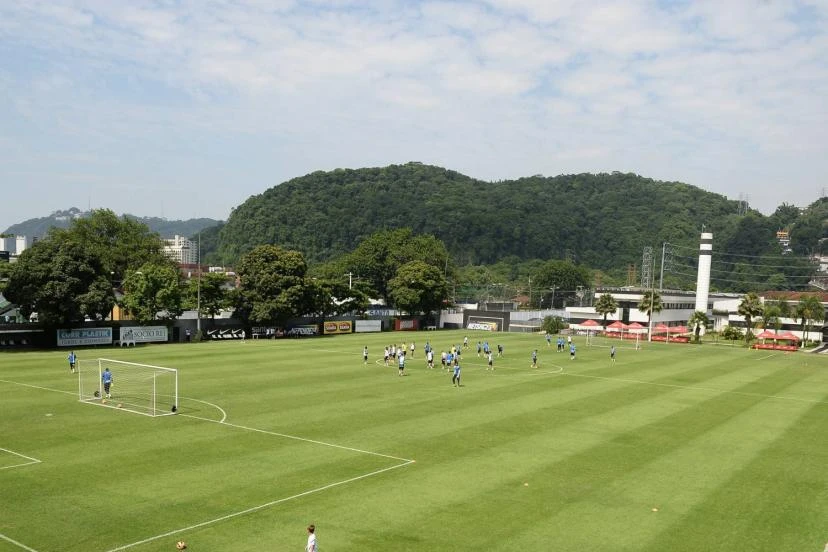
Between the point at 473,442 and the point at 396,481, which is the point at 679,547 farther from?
the point at 473,442

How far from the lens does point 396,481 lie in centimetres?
2400

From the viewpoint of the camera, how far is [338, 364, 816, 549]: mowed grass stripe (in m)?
20.8

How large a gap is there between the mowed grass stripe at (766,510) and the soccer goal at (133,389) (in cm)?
2484

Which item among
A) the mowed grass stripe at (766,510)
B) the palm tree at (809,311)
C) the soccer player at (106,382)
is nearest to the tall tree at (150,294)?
the soccer player at (106,382)

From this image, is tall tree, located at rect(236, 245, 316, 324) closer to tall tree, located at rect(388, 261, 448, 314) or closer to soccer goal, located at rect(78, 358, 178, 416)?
tall tree, located at rect(388, 261, 448, 314)

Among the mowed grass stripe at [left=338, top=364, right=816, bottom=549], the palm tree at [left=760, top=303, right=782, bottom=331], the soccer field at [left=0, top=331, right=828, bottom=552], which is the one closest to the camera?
the soccer field at [left=0, top=331, right=828, bottom=552]

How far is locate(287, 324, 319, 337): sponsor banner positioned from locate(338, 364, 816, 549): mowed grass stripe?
54.1 m

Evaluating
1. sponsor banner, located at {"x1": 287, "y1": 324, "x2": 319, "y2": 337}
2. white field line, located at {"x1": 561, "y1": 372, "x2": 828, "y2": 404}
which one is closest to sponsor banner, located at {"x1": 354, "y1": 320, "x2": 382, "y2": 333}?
sponsor banner, located at {"x1": 287, "y1": 324, "x2": 319, "y2": 337}

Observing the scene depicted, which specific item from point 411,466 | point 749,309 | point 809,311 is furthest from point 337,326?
point 809,311

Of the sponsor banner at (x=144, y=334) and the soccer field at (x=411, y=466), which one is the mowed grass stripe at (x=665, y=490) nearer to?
the soccer field at (x=411, y=466)

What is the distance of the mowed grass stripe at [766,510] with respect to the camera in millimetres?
19625

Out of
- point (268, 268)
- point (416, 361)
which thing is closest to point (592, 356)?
point (416, 361)

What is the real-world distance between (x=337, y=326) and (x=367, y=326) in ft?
22.8

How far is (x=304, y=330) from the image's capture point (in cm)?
8756
